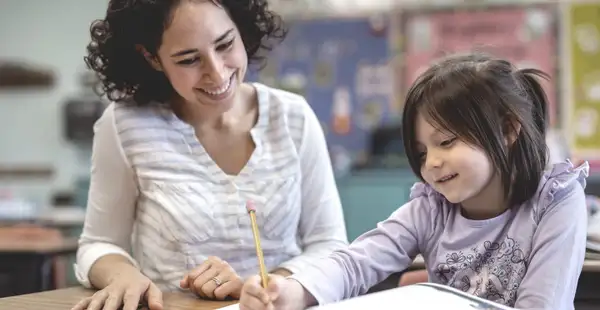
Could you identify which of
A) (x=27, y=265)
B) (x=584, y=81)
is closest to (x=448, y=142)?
(x=27, y=265)

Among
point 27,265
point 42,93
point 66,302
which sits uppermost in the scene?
point 66,302

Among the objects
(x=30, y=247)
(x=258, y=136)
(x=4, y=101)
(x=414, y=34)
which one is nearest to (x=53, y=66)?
(x=4, y=101)

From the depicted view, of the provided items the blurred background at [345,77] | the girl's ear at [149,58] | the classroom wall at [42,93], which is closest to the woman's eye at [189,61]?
the girl's ear at [149,58]

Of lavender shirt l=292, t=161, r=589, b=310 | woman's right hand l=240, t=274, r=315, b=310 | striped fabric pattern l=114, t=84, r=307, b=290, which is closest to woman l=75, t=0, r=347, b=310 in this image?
striped fabric pattern l=114, t=84, r=307, b=290

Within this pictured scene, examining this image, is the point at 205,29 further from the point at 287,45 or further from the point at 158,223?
the point at 287,45

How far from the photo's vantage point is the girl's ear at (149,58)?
1.40 meters

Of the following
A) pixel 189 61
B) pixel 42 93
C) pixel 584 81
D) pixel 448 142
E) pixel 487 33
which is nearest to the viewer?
pixel 448 142

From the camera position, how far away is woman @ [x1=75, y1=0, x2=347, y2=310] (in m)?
1.31

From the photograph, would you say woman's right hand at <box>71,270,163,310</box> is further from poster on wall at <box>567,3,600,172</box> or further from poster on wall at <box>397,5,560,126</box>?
poster on wall at <box>567,3,600,172</box>

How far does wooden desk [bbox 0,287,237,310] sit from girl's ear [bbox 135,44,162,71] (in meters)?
0.43

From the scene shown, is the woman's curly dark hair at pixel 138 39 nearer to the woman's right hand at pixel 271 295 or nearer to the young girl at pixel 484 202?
the young girl at pixel 484 202

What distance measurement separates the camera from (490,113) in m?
0.98

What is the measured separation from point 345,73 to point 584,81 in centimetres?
147

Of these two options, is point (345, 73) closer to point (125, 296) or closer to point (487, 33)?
point (487, 33)
